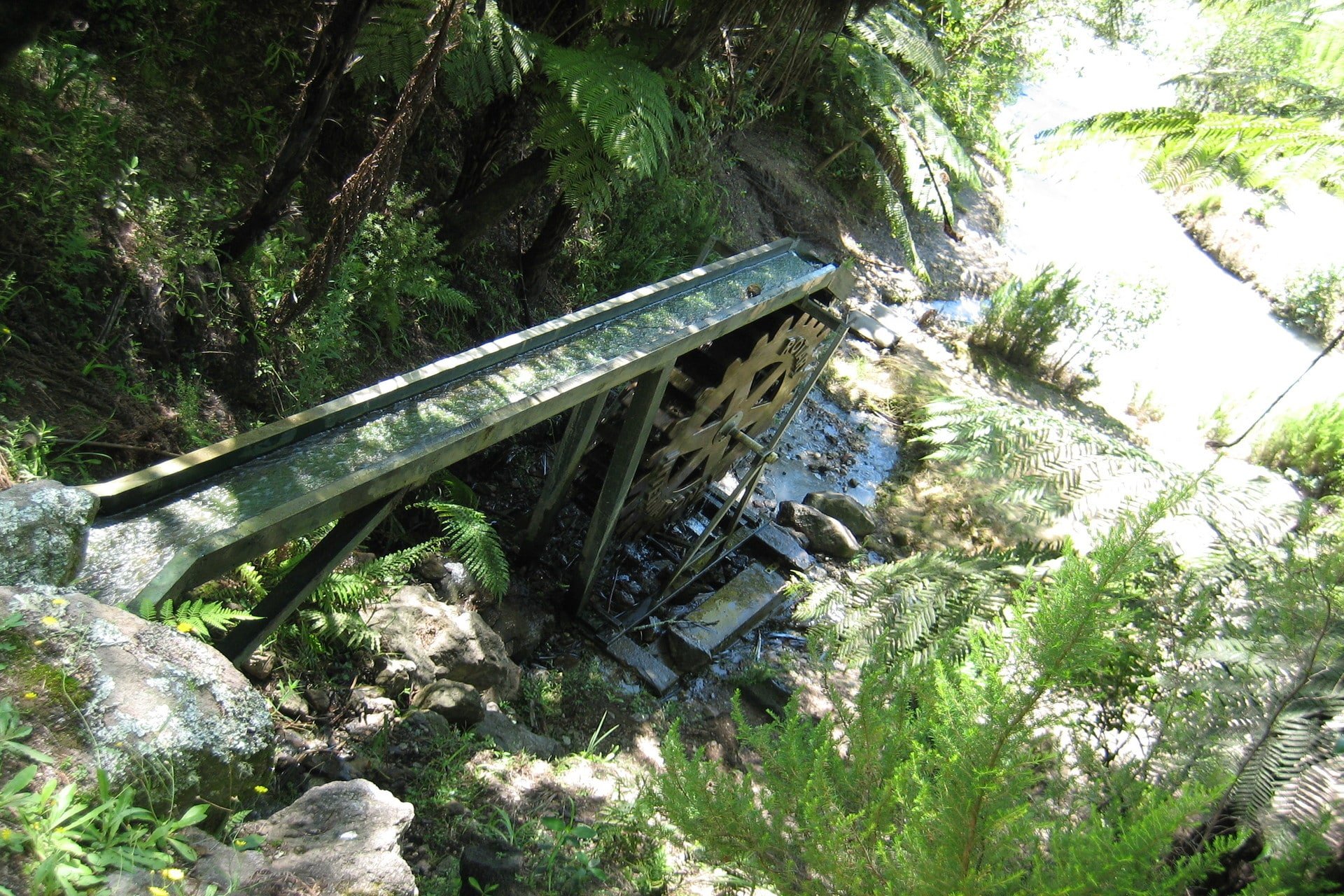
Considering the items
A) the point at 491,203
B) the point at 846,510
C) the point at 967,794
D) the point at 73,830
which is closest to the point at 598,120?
the point at 491,203

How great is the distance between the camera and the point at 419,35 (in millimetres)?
3680

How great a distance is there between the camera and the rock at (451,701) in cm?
307

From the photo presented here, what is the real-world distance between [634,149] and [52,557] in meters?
2.82

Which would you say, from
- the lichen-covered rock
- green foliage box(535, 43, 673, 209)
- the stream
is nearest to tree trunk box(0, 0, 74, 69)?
the lichen-covered rock

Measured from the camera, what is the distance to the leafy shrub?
41.1 ft

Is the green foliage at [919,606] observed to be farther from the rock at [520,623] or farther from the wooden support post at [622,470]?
the rock at [520,623]

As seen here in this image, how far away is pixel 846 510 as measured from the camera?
6730mm

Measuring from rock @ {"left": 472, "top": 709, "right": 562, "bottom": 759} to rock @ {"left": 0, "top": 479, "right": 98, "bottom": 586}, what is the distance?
1616mm

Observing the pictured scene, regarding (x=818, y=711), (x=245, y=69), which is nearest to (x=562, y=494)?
(x=818, y=711)

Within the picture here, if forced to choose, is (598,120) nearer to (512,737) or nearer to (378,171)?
(378,171)

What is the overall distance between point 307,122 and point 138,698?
245 centimetres

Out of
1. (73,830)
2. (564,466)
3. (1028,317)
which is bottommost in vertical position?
(564,466)

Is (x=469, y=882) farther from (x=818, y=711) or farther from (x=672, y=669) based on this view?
(x=818, y=711)

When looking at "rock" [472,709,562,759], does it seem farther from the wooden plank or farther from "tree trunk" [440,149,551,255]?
"tree trunk" [440,149,551,255]
